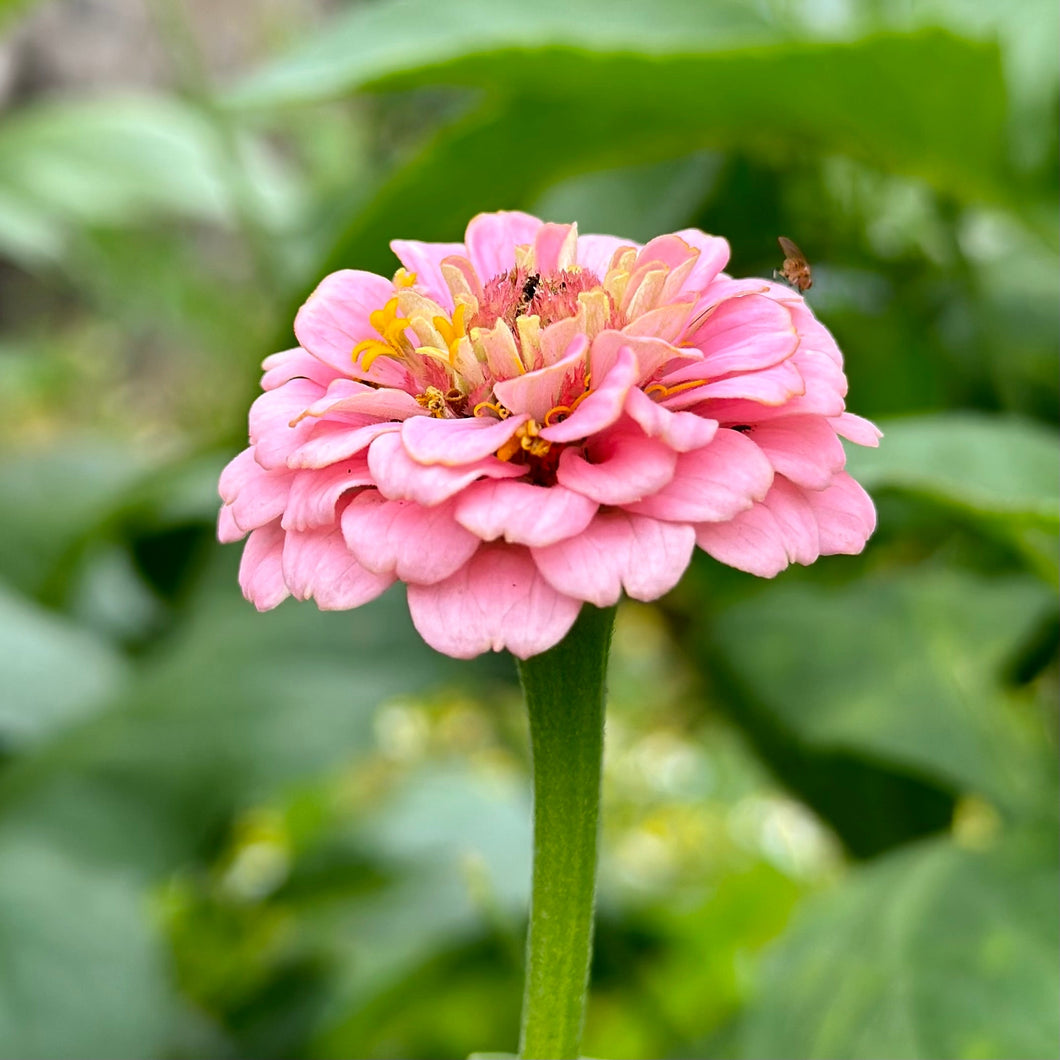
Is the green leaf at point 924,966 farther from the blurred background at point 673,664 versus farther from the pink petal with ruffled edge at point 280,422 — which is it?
the pink petal with ruffled edge at point 280,422

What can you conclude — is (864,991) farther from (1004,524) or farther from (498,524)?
(498,524)

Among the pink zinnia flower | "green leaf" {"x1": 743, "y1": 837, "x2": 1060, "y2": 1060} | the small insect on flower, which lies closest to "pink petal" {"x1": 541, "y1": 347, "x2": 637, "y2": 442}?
the pink zinnia flower

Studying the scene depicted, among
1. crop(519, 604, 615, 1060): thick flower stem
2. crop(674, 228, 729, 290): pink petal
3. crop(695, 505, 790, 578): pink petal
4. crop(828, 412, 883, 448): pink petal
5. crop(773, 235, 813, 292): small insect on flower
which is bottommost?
crop(519, 604, 615, 1060): thick flower stem

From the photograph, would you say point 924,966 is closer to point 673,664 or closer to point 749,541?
point 749,541

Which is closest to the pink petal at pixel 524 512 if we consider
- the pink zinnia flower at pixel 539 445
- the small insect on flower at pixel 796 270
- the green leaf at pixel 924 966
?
the pink zinnia flower at pixel 539 445

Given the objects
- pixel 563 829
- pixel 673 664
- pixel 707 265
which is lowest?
pixel 563 829

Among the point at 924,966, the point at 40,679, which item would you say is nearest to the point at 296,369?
the point at 924,966

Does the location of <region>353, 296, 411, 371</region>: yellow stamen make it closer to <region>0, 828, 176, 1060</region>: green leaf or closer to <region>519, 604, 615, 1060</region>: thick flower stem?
<region>519, 604, 615, 1060</region>: thick flower stem
